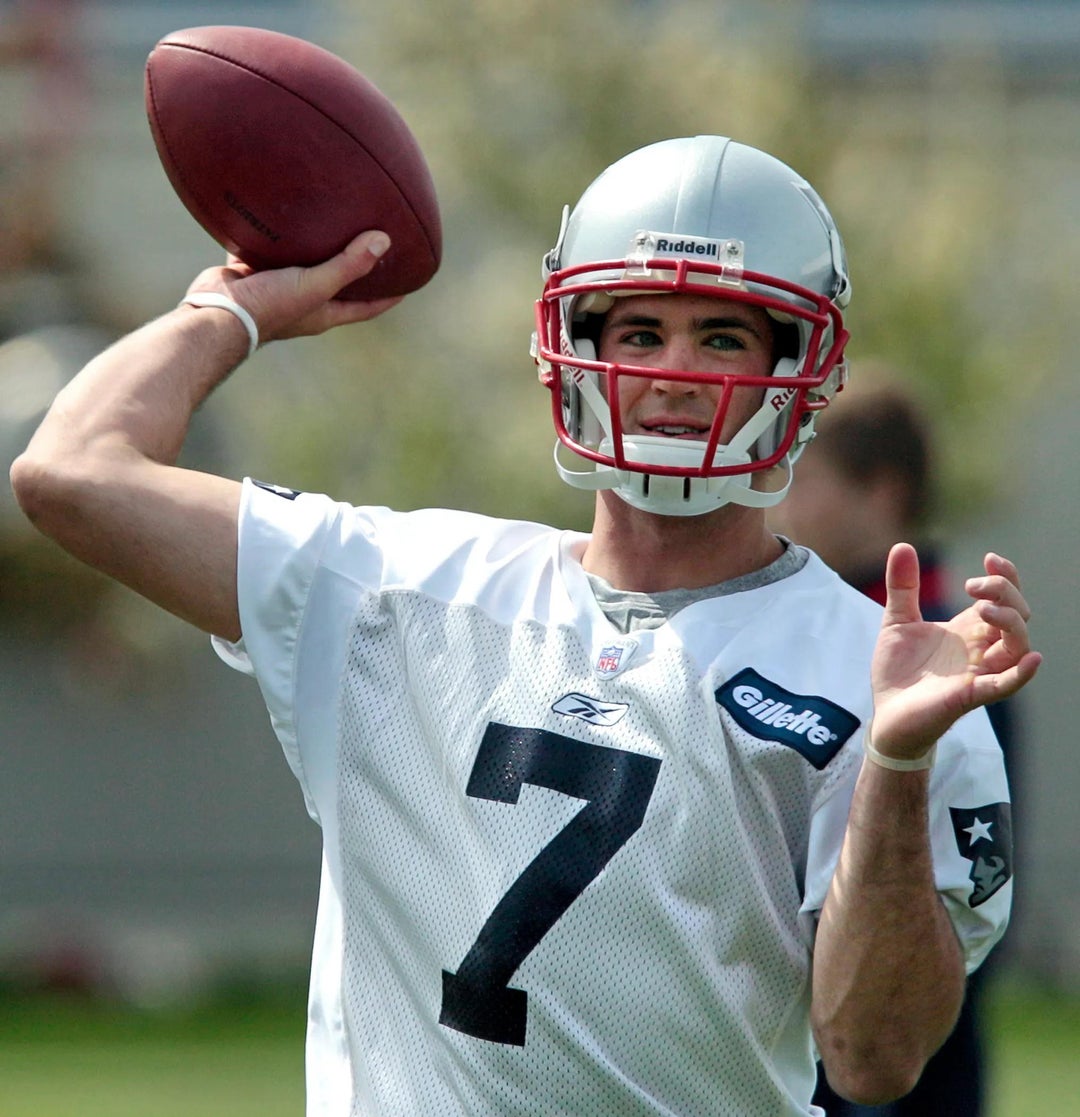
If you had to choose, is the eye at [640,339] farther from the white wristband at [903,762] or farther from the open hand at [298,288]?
the white wristband at [903,762]

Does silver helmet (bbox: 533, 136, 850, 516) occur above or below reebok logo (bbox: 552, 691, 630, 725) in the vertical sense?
above

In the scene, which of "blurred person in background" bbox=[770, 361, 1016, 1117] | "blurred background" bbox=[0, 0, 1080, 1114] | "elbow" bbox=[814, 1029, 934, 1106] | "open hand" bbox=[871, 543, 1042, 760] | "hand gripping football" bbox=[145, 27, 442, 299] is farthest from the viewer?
"blurred background" bbox=[0, 0, 1080, 1114]

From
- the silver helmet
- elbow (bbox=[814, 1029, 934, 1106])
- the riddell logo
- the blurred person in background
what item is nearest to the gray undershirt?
the silver helmet

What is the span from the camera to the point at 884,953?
2.08m

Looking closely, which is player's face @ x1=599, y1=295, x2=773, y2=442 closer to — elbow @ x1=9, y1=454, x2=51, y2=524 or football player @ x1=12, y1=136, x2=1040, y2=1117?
football player @ x1=12, y1=136, x2=1040, y2=1117

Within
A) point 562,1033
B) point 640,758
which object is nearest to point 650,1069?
point 562,1033

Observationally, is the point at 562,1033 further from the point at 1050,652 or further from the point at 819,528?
the point at 1050,652

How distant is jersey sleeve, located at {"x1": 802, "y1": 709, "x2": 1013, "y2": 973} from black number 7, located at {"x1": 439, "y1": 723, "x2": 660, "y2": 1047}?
223 mm

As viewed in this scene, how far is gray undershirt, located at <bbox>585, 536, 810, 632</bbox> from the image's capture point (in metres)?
2.42

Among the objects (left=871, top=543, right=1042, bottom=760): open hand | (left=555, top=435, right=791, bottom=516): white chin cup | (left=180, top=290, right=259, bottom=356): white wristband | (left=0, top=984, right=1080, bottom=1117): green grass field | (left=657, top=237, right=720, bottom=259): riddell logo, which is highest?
(left=657, top=237, right=720, bottom=259): riddell logo

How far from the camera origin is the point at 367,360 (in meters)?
9.83

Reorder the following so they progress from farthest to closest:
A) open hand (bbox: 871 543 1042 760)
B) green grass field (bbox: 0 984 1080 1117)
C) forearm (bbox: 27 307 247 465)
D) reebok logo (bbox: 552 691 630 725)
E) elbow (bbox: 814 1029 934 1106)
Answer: green grass field (bbox: 0 984 1080 1117) < forearm (bbox: 27 307 247 465) < reebok logo (bbox: 552 691 630 725) < elbow (bbox: 814 1029 934 1106) < open hand (bbox: 871 543 1042 760)

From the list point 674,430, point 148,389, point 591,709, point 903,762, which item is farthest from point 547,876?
point 148,389

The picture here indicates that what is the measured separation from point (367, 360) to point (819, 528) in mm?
5859
